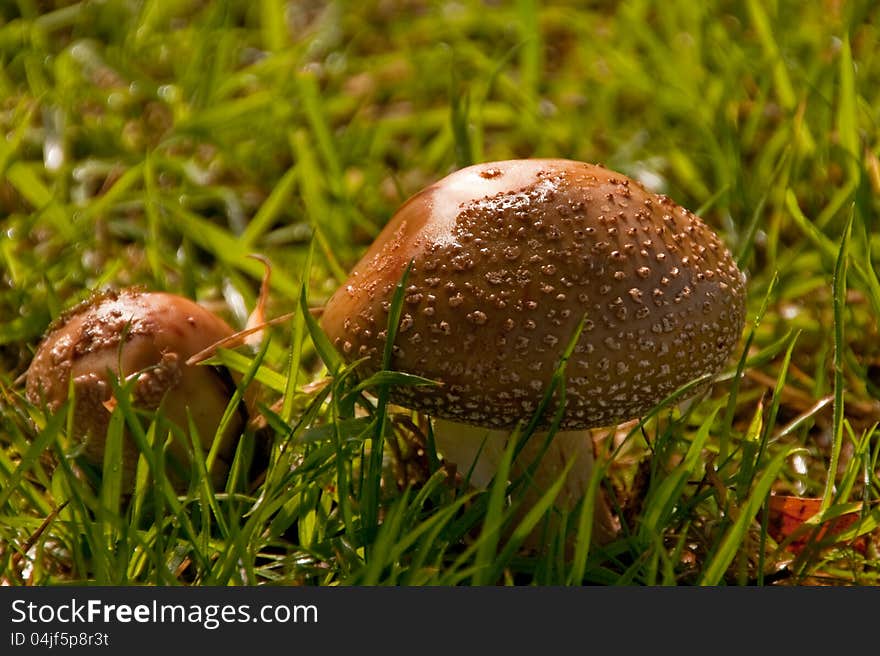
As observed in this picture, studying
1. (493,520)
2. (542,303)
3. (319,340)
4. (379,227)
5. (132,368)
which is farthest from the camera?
(379,227)

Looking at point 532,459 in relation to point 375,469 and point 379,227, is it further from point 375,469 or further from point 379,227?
point 379,227

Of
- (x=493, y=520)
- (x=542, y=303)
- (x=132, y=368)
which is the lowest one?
(x=493, y=520)

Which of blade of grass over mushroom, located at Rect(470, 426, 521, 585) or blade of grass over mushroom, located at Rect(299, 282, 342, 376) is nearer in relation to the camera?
blade of grass over mushroom, located at Rect(470, 426, 521, 585)

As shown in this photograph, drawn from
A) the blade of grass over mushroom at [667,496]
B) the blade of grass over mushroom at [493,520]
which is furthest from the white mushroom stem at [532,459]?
the blade of grass over mushroom at [493,520]

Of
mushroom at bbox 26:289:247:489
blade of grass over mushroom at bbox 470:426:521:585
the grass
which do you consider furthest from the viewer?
mushroom at bbox 26:289:247:489

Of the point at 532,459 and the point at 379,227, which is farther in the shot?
the point at 379,227

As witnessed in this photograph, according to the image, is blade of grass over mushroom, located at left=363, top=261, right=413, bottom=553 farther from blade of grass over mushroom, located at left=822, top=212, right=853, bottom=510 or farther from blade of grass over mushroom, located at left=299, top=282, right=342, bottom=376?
blade of grass over mushroom, located at left=822, top=212, right=853, bottom=510

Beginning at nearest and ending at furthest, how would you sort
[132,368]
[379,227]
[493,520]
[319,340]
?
[493,520], [319,340], [132,368], [379,227]

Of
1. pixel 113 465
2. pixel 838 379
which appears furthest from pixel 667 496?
pixel 113 465

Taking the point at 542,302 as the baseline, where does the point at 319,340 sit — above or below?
below

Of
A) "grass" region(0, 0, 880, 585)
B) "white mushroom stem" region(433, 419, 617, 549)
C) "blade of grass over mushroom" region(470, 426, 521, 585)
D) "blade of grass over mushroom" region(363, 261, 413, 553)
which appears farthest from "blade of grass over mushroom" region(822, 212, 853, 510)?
"blade of grass over mushroom" region(363, 261, 413, 553)
